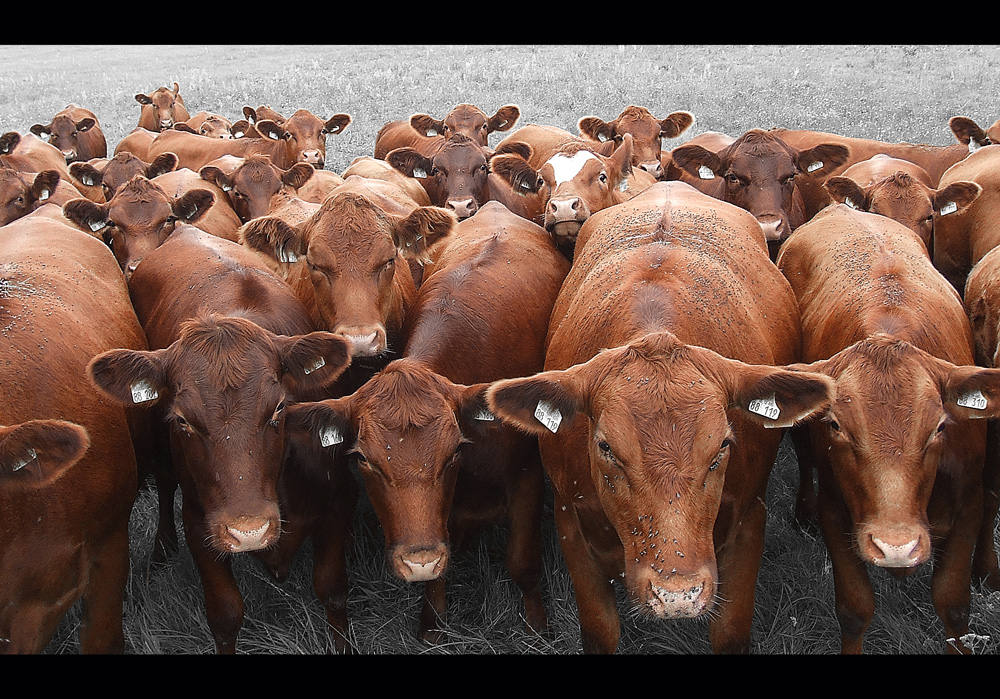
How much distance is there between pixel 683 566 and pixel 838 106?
56.0 ft

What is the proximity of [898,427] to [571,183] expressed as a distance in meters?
3.73

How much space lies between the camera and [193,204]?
271 inches

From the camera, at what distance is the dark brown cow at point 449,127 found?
10.7m

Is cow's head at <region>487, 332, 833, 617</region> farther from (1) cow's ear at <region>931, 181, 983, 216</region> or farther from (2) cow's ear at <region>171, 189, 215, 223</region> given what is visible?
(2) cow's ear at <region>171, 189, 215, 223</region>

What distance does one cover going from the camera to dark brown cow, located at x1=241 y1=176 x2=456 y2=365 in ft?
16.1

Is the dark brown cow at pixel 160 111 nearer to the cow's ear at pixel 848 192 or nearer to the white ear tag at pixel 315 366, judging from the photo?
the cow's ear at pixel 848 192

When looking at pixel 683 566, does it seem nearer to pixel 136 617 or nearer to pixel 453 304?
pixel 453 304

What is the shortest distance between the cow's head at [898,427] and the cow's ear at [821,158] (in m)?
4.14

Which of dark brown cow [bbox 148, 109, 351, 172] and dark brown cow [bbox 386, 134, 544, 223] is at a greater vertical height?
dark brown cow [bbox 386, 134, 544, 223]

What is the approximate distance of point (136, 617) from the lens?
456 cm

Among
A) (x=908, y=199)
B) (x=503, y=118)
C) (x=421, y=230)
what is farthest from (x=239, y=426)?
(x=503, y=118)

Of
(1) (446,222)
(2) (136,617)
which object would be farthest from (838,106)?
(2) (136,617)

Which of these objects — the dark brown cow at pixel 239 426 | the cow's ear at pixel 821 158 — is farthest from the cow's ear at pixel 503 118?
the dark brown cow at pixel 239 426

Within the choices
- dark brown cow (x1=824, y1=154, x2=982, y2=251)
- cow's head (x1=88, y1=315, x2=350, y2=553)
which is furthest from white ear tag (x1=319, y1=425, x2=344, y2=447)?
dark brown cow (x1=824, y1=154, x2=982, y2=251)
